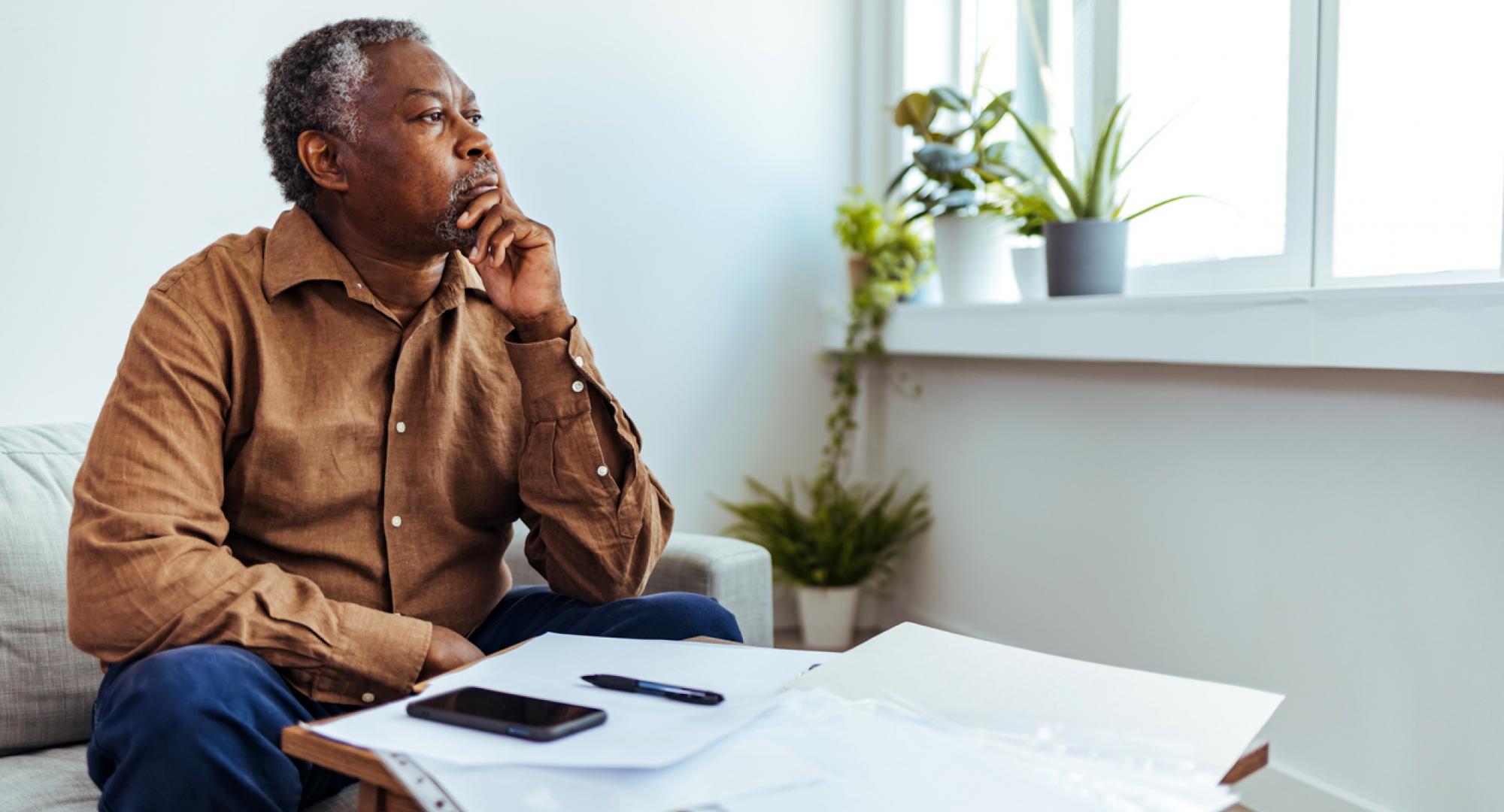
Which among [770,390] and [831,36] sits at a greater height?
[831,36]

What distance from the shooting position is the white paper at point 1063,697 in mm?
774

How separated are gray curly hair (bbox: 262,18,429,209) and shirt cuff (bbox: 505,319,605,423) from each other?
363 mm

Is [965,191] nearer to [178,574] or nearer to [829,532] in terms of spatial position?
[829,532]

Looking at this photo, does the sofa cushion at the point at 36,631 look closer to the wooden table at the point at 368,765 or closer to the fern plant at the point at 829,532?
the wooden table at the point at 368,765

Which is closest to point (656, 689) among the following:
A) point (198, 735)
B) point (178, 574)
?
point (198, 735)

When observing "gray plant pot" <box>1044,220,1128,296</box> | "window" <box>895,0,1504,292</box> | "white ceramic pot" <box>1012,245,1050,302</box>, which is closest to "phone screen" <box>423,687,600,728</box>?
"window" <box>895,0,1504,292</box>

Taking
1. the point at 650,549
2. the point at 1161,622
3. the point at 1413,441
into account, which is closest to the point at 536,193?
the point at 650,549

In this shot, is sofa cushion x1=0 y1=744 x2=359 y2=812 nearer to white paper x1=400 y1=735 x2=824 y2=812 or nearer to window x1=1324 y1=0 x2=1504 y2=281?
white paper x1=400 y1=735 x2=824 y2=812

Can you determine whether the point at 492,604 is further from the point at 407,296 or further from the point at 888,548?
the point at 888,548

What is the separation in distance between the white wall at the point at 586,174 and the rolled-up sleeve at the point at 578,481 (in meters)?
1.07

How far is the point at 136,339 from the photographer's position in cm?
130

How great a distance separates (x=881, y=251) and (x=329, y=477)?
176 cm

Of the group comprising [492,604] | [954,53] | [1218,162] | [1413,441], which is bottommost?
[492,604]

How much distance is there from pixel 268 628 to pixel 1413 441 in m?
1.59
